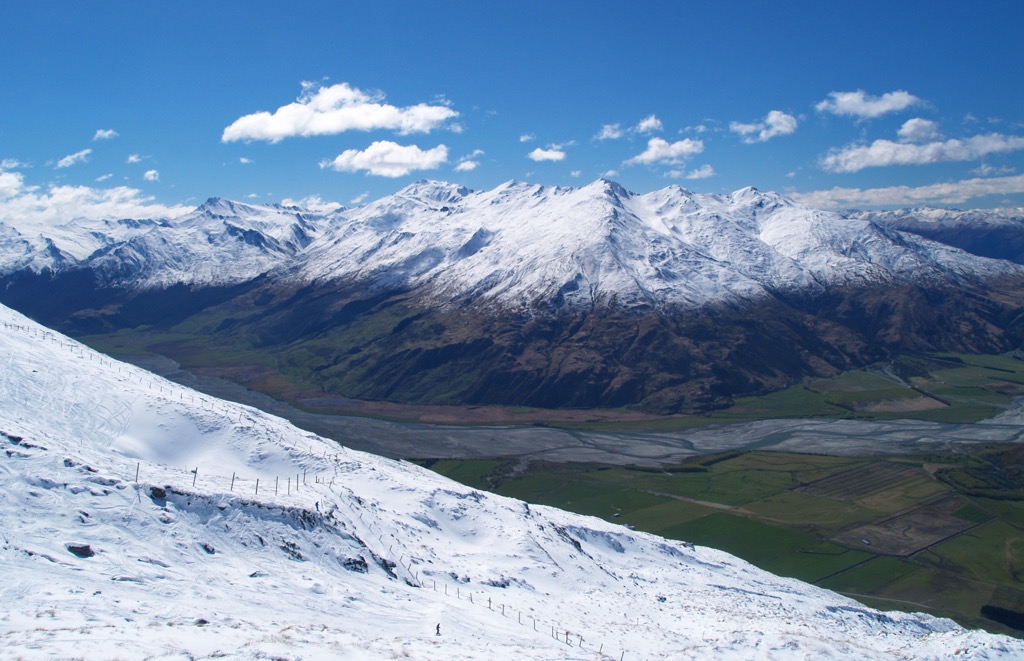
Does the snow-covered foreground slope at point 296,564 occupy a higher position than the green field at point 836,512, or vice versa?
the snow-covered foreground slope at point 296,564

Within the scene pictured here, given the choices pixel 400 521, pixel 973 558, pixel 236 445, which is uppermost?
pixel 236 445

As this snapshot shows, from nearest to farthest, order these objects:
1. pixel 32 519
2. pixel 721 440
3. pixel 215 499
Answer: pixel 32 519 → pixel 215 499 → pixel 721 440

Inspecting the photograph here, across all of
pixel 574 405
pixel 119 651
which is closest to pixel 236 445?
pixel 119 651

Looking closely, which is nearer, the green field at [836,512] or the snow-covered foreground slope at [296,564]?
the snow-covered foreground slope at [296,564]

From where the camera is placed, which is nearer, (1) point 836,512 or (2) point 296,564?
(2) point 296,564

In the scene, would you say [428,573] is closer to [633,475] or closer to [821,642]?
[821,642]
